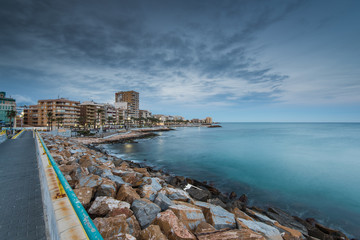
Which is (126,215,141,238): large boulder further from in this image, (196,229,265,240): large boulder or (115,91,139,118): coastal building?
(115,91,139,118): coastal building

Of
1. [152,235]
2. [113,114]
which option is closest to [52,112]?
[113,114]

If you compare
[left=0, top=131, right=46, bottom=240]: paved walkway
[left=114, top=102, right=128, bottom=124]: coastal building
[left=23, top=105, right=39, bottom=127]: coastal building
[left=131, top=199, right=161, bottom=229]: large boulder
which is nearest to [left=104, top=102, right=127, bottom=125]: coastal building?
[left=114, top=102, right=128, bottom=124]: coastal building

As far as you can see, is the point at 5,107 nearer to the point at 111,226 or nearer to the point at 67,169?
the point at 67,169

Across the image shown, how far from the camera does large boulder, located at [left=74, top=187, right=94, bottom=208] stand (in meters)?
4.32

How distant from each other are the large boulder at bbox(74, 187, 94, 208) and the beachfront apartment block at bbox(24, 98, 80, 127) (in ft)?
265

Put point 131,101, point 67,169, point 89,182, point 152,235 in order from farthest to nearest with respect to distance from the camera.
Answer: point 131,101
point 67,169
point 89,182
point 152,235

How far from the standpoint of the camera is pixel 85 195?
4520mm

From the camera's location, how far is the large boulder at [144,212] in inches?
151

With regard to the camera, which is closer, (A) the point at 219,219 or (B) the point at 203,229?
(B) the point at 203,229

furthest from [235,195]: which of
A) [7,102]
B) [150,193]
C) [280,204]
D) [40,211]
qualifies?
[7,102]

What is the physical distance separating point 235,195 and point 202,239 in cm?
844

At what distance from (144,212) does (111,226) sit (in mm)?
993

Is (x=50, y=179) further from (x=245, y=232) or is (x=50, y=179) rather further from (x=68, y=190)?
(x=245, y=232)

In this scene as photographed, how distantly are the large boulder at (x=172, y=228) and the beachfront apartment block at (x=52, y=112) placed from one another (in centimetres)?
8302
